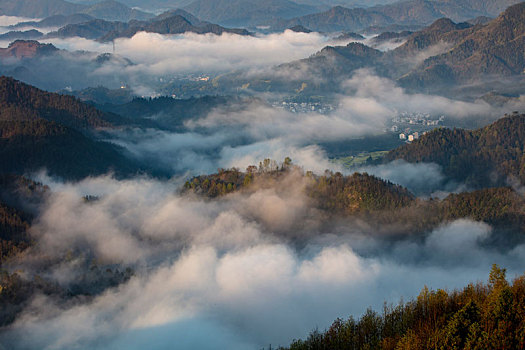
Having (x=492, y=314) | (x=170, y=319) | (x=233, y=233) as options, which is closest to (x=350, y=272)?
(x=233, y=233)

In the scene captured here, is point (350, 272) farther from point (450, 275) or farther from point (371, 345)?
point (371, 345)

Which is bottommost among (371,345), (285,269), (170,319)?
(371,345)

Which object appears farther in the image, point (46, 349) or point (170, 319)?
point (170, 319)

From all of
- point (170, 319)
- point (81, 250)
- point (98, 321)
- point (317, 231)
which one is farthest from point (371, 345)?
point (81, 250)

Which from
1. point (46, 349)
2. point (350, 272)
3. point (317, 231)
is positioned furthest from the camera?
point (317, 231)

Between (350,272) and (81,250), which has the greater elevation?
(81,250)

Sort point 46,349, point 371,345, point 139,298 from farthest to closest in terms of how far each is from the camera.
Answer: point 139,298 < point 46,349 < point 371,345
